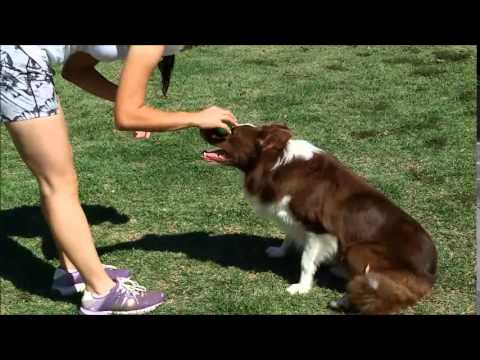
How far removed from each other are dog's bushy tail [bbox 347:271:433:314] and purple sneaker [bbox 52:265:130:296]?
156cm

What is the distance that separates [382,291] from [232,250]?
1.39 m

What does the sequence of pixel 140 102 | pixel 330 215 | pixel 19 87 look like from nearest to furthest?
pixel 19 87 → pixel 140 102 → pixel 330 215

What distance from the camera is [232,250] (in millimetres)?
4801

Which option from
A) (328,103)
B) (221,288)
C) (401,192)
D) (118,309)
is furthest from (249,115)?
(118,309)

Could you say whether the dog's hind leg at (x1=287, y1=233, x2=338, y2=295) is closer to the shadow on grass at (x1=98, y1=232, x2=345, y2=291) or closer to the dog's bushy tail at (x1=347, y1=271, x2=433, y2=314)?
the shadow on grass at (x1=98, y1=232, x2=345, y2=291)

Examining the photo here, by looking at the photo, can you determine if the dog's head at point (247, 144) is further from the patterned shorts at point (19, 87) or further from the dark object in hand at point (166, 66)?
the patterned shorts at point (19, 87)

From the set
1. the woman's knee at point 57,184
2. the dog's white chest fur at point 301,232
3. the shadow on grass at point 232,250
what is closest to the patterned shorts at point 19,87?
the woman's knee at point 57,184

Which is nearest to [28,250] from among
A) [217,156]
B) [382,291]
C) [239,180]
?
[217,156]

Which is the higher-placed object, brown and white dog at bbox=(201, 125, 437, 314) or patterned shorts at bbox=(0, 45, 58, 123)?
patterned shorts at bbox=(0, 45, 58, 123)

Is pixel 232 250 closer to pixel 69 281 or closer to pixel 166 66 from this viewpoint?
pixel 69 281

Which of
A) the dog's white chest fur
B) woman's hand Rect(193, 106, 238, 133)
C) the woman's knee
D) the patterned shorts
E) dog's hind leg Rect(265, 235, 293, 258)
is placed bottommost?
dog's hind leg Rect(265, 235, 293, 258)

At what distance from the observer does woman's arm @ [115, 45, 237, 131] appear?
329cm

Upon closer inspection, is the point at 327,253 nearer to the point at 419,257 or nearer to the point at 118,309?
the point at 419,257

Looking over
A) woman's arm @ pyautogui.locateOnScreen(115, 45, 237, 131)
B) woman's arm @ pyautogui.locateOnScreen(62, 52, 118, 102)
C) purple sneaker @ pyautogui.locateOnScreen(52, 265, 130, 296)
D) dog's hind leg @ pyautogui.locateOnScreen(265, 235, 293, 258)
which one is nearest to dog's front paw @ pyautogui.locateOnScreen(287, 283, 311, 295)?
dog's hind leg @ pyautogui.locateOnScreen(265, 235, 293, 258)
